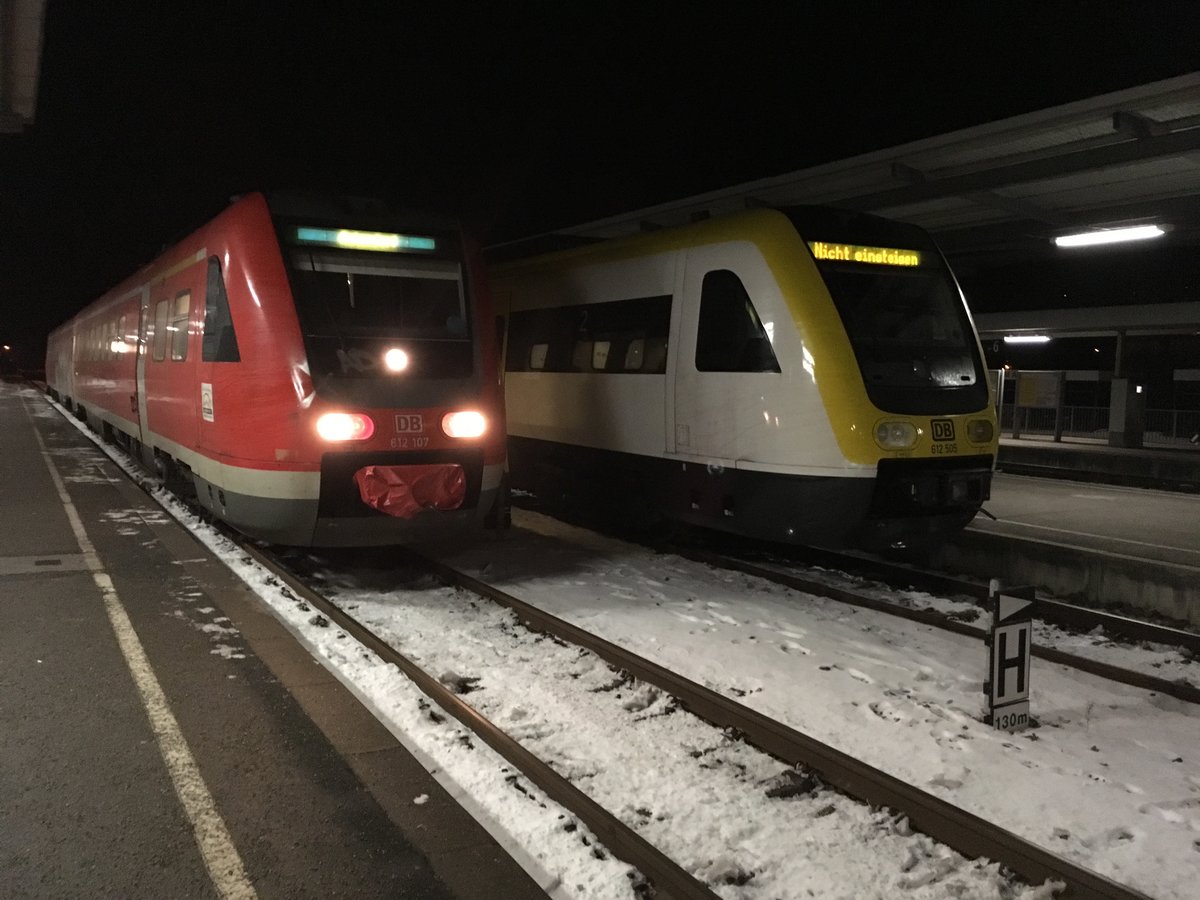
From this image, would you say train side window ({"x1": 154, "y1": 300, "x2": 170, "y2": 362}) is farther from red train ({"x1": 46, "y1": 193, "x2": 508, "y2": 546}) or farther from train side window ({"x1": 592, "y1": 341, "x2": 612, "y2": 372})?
train side window ({"x1": 592, "y1": 341, "x2": 612, "y2": 372})

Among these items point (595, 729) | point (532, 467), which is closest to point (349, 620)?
point (595, 729)

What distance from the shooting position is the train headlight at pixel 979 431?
7.66 m

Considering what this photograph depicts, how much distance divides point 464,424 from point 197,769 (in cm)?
395

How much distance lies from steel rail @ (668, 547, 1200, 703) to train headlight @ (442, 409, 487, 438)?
2.66m

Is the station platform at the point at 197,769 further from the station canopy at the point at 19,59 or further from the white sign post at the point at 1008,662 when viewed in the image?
the station canopy at the point at 19,59

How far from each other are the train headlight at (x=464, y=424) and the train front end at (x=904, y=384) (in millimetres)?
2850

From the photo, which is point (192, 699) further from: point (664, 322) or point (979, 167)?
point (979, 167)

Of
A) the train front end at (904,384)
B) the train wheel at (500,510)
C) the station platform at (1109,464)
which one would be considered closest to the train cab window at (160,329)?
the train wheel at (500,510)

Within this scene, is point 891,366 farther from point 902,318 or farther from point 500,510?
point 500,510

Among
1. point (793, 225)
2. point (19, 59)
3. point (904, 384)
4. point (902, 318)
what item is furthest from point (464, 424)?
point (19, 59)

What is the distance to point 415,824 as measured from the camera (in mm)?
3842

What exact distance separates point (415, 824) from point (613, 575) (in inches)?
188

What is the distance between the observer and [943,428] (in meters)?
7.50

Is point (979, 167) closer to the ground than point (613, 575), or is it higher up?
higher up
